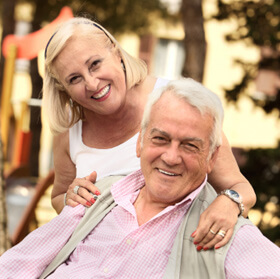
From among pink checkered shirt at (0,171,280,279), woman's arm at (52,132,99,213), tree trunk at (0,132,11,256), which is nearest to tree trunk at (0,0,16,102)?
tree trunk at (0,132,11,256)

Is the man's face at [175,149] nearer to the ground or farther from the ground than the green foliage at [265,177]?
farther from the ground

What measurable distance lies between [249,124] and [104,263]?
1742 cm

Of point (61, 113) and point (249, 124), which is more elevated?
point (61, 113)

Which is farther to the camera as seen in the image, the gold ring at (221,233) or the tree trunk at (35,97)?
the tree trunk at (35,97)

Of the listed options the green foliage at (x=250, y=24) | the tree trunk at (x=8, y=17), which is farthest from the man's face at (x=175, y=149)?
the tree trunk at (x=8, y=17)

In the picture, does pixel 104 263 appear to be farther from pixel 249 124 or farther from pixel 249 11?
pixel 249 124

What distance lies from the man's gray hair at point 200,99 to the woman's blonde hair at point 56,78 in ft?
1.72

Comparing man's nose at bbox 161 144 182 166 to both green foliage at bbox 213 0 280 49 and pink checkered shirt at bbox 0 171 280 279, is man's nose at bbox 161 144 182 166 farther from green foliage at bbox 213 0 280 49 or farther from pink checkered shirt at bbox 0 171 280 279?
green foliage at bbox 213 0 280 49

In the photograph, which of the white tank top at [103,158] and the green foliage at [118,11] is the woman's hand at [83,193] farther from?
the green foliage at [118,11]

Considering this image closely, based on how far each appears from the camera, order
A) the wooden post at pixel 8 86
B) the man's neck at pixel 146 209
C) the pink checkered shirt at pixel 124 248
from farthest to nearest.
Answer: the wooden post at pixel 8 86 < the man's neck at pixel 146 209 < the pink checkered shirt at pixel 124 248

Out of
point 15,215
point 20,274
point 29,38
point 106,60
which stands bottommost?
point 15,215

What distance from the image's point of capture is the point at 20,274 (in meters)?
2.53

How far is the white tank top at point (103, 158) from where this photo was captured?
288 centimetres

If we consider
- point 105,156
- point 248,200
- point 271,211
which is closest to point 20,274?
point 105,156
